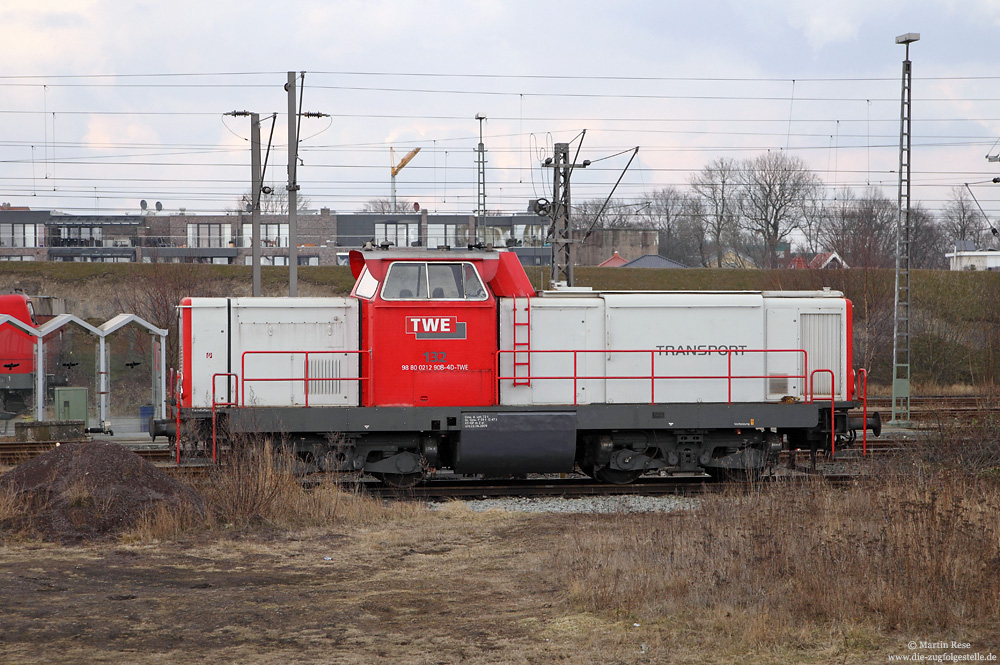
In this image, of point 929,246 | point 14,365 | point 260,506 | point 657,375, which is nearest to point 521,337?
point 657,375

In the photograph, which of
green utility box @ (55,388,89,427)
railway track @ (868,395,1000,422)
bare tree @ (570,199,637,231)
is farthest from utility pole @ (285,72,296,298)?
bare tree @ (570,199,637,231)

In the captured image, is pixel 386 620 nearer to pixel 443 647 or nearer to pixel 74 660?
pixel 443 647

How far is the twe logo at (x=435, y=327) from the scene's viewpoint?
41.5 ft

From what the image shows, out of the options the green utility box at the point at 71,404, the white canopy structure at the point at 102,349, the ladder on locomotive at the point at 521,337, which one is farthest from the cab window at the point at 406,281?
the green utility box at the point at 71,404

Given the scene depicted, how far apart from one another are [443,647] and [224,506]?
5054mm

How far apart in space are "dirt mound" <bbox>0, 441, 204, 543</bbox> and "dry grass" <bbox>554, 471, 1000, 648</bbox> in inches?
190

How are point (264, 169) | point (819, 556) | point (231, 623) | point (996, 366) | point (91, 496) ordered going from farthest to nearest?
point (996, 366)
point (264, 169)
point (91, 496)
point (819, 556)
point (231, 623)

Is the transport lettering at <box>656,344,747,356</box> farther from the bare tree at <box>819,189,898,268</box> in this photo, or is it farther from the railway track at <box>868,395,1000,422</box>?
the bare tree at <box>819,189,898,268</box>

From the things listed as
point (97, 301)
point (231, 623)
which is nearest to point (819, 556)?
point (231, 623)

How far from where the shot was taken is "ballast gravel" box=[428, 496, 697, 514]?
11898mm

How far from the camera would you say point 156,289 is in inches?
1276

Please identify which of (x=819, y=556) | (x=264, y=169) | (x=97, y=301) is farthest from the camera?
(x=97, y=301)

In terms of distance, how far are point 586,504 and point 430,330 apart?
3.29m

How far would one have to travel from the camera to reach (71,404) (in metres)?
20.8
